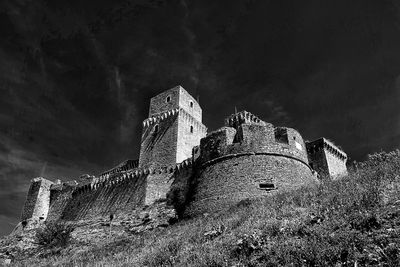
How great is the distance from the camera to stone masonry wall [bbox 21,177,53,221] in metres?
32.2

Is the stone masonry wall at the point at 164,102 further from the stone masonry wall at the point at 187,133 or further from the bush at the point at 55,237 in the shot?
the bush at the point at 55,237

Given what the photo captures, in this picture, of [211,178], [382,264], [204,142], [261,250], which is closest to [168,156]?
[204,142]

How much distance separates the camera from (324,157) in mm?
30484

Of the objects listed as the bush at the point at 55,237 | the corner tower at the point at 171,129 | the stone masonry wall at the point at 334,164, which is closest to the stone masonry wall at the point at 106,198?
the bush at the point at 55,237

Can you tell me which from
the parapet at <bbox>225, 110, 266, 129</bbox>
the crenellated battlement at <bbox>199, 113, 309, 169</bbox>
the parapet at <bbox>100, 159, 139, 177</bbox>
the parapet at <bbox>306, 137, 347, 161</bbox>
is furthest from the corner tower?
the crenellated battlement at <bbox>199, 113, 309, 169</bbox>

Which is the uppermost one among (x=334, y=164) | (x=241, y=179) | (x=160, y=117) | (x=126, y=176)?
(x=160, y=117)

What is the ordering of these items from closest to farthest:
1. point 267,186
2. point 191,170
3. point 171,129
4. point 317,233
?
point 317,233
point 267,186
point 191,170
point 171,129

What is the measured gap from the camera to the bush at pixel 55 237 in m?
18.6

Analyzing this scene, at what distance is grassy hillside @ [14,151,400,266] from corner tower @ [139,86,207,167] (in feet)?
74.4

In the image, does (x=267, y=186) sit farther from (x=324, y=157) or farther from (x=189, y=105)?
(x=189, y=105)

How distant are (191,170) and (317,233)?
15.1m

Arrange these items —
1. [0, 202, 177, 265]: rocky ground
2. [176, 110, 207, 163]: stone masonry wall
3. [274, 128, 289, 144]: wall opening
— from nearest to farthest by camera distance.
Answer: [0, 202, 177, 265]: rocky ground, [274, 128, 289, 144]: wall opening, [176, 110, 207, 163]: stone masonry wall

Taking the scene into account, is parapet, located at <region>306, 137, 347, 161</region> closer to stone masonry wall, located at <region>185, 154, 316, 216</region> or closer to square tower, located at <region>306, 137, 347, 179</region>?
square tower, located at <region>306, 137, 347, 179</region>

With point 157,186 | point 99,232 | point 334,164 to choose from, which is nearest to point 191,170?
point 157,186
